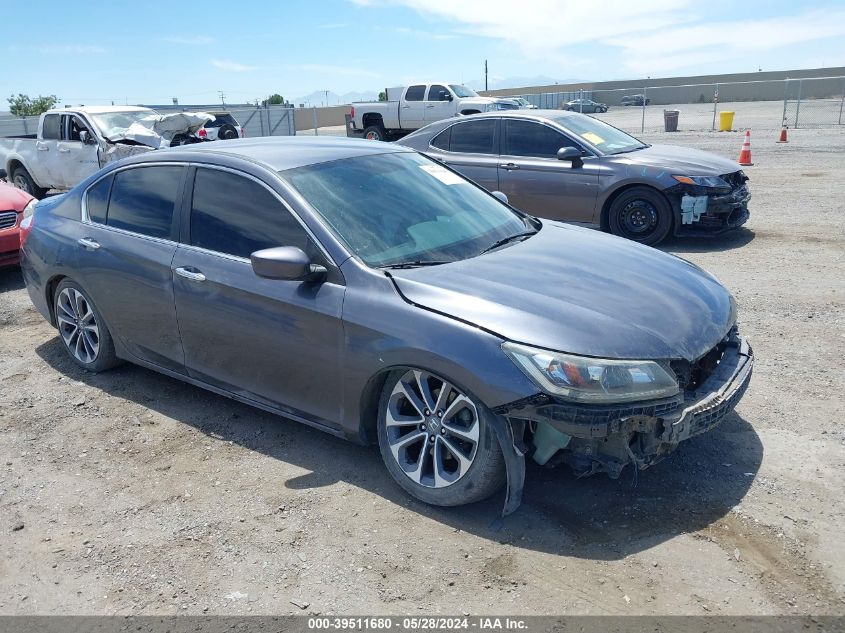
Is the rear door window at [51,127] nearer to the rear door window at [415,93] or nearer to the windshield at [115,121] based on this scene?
the windshield at [115,121]

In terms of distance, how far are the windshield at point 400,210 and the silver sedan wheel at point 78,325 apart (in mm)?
2093

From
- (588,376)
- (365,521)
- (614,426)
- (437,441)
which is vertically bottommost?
(365,521)

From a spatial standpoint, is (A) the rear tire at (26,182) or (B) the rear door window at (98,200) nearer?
(B) the rear door window at (98,200)

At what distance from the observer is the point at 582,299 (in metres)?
3.51

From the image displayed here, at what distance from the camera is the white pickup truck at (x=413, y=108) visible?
24344 millimetres

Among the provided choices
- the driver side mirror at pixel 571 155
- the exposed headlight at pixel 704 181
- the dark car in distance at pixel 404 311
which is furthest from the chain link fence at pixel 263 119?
the dark car in distance at pixel 404 311

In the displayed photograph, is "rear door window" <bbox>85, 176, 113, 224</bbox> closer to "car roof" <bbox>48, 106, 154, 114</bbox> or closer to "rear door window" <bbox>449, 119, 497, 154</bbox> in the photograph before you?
"rear door window" <bbox>449, 119, 497, 154</bbox>

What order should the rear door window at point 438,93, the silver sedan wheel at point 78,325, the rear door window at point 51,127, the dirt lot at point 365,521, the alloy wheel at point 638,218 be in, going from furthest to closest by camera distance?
the rear door window at point 438,93
the rear door window at point 51,127
the alloy wheel at point 638,218
the silver sedan wheel at point 78,325
the dirt lot at point 365,521

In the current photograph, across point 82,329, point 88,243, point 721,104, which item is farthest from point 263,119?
point 721,104

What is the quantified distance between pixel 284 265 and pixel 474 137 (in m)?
6.60

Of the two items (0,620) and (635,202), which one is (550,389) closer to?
(0,620)

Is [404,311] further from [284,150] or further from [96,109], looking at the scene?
[96,109]

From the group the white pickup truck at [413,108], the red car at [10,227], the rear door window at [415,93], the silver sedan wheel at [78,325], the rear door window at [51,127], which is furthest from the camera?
the rear door window at [415,93]

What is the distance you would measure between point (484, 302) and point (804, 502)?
5.80 ft
